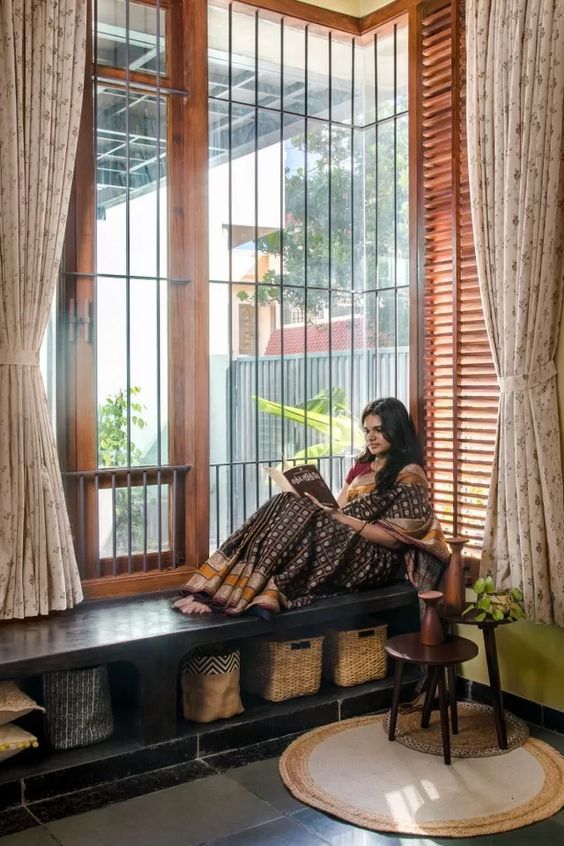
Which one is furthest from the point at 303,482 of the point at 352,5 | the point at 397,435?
the point at 352,5

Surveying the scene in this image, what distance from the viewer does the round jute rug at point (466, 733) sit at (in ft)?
10.2

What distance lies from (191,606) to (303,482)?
0.69 metres

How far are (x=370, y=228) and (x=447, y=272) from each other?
0.64 m

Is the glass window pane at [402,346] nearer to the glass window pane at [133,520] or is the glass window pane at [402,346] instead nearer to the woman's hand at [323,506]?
the woman's hand at [323,506]

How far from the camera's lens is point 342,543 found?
354cm

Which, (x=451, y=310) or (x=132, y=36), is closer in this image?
(x=132, y=36)

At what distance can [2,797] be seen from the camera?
270 centimetres

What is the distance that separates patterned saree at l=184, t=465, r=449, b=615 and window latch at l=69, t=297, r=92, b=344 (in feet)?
3.27

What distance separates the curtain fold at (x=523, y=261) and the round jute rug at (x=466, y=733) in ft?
1.44

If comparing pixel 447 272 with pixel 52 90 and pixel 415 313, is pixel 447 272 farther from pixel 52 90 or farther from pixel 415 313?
pixel 52 90

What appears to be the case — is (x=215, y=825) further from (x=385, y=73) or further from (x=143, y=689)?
(x=385, y=73)

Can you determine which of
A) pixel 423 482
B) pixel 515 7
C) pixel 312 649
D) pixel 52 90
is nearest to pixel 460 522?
pixel 423 482

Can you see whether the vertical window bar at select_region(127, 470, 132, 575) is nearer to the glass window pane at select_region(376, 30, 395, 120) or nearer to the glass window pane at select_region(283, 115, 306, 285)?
the glass window pane at select_region(283, 115, 306, 285)

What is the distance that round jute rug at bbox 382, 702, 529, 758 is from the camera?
3098 millimetres
